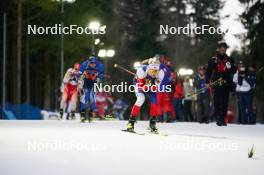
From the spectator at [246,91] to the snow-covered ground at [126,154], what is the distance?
7.01 m

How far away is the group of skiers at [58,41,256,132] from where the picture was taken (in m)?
16.8

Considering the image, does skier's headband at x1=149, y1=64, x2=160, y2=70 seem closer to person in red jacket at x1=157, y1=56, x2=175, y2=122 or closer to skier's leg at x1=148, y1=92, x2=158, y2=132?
skier's leg at x1=148, y1=92, x2=158, y2=132

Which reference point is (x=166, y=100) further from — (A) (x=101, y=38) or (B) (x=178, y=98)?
(A) (x=101, y=38)

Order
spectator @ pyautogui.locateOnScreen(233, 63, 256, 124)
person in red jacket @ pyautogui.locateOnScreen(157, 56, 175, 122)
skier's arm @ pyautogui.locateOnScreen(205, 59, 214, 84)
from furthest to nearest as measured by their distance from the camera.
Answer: person in red jacket @ pyautogui.locateOnScreen(157, 56, 175, 122)
spectator @ pyautogui.locateOnScreen(233, 63, 256, 124)
skier's arm @ pyautogui.locateOnScreen(205, 59, 214, 84)

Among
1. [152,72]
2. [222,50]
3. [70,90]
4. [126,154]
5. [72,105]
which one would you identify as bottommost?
[126,154]

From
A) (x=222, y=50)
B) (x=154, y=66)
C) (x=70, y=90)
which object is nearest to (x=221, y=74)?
(x=222, y=50)

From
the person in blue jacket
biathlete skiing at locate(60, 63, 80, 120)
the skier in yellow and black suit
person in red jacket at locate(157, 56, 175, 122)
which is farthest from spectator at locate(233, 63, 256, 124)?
biathlete skiing at locate(60, 63, 80, 120)

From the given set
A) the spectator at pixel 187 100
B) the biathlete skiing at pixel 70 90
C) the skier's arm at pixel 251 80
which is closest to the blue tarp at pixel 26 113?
the biathlete skiing at pixel 70 90

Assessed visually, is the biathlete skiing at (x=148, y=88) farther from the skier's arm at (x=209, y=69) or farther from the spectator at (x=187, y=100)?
the spectator at (x=187, y=100)

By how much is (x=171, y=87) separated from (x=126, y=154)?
41.0ft

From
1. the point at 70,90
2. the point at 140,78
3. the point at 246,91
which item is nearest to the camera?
the point at 140,78

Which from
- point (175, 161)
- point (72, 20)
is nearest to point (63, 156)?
point (175, 161)

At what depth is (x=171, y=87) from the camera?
23547mm

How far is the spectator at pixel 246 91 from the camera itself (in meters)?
22.2
